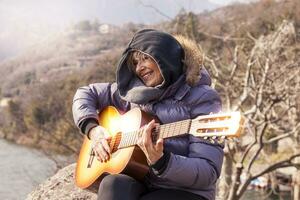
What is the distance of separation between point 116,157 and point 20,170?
22.5 metres

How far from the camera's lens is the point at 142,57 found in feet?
8.54

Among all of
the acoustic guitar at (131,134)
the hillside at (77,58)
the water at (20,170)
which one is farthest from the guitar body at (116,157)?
the water at (20,170)

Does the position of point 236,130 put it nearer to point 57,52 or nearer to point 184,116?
point 184,116

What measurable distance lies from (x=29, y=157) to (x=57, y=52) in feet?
203

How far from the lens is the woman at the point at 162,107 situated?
2168 millimetres

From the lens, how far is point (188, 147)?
2299mm

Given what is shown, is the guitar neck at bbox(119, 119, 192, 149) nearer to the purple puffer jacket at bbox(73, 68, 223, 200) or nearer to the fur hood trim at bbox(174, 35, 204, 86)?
the purple puffer jacket at bbox(73, 68, 223, 200)

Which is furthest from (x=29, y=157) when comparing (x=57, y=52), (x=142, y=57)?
(x=57, y=52)

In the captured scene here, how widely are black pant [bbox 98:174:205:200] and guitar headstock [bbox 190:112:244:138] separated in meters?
0.38

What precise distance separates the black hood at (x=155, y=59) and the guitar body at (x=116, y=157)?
0.10 metres

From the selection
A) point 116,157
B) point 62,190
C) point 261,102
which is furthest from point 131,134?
point 261,102

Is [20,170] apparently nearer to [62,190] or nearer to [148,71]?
[62,190]

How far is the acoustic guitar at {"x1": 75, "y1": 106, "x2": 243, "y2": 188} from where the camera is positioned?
189cm

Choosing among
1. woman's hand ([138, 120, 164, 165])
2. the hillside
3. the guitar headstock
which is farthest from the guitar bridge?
the hillside
